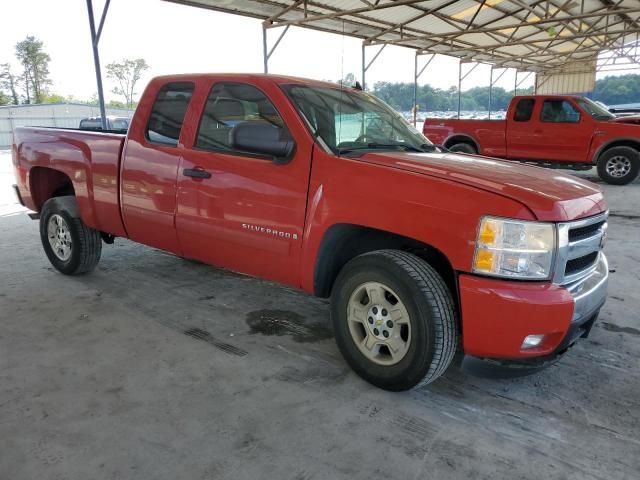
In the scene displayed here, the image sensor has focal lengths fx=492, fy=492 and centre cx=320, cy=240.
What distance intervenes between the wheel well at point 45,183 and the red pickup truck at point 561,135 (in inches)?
357

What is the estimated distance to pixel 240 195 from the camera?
324cm

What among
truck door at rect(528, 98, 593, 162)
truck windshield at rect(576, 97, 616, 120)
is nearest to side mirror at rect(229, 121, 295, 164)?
truck door at rect(528, 98, 593, 162)

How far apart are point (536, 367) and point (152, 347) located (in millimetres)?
2391

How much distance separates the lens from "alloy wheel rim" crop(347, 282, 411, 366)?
272 cm

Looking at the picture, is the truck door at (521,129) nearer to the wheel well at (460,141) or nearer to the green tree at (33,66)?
the wheel well at (460,141)

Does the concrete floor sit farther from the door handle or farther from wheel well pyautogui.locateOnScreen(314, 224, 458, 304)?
the door handle

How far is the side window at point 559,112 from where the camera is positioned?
10727 millimetres

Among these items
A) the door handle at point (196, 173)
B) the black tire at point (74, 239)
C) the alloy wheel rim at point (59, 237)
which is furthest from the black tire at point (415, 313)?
the alloy wheel rim at point (59, 237)

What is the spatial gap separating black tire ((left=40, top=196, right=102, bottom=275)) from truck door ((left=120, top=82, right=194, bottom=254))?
74 centimetres

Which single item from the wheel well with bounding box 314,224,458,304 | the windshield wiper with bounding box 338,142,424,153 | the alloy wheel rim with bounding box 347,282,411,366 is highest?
the windshield wiper with bounding box 338,142,424,153

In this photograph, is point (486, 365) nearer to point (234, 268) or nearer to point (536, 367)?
point (536, 367)

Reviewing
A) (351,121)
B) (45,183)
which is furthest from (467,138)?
(45,183)

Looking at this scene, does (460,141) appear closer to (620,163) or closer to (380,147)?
(620,163)

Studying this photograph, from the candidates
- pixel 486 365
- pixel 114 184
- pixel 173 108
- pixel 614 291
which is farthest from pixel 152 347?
pixel 614 291
